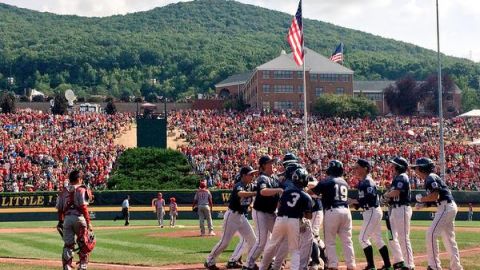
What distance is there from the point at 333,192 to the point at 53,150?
126ft

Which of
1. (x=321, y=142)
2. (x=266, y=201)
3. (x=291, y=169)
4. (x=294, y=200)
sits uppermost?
(x=321, y=142)

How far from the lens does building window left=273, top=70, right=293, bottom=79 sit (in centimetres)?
10562

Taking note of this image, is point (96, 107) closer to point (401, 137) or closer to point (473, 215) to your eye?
point (401, 137)

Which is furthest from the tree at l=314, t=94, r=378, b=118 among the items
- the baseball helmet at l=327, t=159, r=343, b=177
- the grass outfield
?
the baseball helmet at l=327, t=159, r=343, b=177

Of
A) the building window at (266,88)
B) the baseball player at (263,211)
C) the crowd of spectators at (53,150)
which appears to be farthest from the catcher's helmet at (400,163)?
the building window at (266,88)

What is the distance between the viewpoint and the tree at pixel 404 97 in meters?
112

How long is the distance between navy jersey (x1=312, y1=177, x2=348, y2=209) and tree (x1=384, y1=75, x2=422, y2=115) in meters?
100

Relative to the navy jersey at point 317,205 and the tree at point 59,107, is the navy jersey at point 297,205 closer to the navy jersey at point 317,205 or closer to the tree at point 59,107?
the navy jersey at point 317,205

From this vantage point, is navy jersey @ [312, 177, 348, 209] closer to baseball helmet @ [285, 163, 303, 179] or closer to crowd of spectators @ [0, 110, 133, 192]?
baseball helmet @ [285, 163, 303, 179]

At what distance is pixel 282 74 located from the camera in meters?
106

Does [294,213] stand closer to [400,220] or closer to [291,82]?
[400,220]

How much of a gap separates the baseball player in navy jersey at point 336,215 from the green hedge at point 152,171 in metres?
31.4

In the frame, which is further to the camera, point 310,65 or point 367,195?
point 310,65

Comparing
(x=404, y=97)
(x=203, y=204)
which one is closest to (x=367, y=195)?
(x=203, y=204)
